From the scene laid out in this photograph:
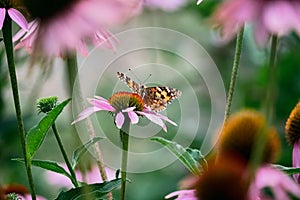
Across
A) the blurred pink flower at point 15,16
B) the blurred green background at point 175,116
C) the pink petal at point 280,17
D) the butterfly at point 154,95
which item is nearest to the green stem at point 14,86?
the blurred pink flower at point 15,16

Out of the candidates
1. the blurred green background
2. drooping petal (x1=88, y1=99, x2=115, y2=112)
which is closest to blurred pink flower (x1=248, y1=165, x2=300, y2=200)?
drooping petal (x1=88, y1=99, x2=115, y2=112)

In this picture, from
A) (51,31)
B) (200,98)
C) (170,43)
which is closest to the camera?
(51,31)

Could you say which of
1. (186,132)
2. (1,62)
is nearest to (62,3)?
(1,62)

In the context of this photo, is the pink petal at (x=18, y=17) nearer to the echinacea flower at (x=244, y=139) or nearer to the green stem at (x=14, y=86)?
the green stem at (x=14, y=86)

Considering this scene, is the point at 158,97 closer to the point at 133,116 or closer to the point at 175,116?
the point at 133,116

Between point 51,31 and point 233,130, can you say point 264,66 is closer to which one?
point 233,130

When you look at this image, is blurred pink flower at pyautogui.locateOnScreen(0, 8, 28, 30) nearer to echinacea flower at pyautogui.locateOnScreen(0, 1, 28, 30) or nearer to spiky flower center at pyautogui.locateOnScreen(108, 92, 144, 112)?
echinacea flower at pyautogui.locateOnScreen(0, 1, 28, 30)
